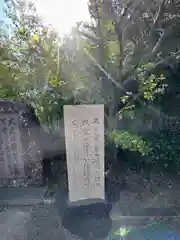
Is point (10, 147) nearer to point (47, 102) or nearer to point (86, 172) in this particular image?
point (47, 102)

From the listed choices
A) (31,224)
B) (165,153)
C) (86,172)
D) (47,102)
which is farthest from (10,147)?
(165,153)

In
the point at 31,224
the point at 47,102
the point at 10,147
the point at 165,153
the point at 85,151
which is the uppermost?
the point at 47,102

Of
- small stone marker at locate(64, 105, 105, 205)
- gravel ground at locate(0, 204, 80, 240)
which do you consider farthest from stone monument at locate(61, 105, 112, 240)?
gravel ground at locate(0, 204, 80, 240)

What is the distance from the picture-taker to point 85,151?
2.98 metres

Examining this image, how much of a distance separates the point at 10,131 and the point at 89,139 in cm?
134

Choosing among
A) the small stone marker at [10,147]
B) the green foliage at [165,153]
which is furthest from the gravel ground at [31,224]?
the green foliage at [165,153]

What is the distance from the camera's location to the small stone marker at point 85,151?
2.87 metres

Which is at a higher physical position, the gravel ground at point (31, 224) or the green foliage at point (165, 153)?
the green foliage at point (165, 153)

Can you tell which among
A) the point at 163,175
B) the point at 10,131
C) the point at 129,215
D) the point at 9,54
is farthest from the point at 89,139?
the point at 9,54

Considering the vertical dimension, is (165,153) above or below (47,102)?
below

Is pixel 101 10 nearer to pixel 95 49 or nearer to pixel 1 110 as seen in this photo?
pixel 95 49

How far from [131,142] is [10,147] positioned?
5.36 feet

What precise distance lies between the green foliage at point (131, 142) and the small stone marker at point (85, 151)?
28.3 inches

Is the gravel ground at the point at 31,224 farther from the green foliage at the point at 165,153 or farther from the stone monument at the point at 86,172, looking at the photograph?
the green foliage at the point at 165,153
